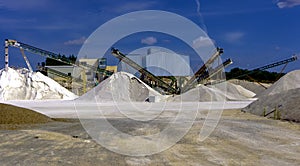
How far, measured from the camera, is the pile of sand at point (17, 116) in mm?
12422

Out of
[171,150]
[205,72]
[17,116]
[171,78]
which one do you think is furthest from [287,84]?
[171,150]

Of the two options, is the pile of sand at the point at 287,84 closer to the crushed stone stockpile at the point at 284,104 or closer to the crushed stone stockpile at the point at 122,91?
the crushed stone stockpile at the point at 284,104

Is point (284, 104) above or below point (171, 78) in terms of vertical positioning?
below

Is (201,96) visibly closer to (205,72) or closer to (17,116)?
(205,72)

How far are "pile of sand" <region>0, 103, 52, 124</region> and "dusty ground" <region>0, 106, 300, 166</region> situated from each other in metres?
2.76

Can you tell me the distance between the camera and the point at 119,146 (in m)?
7.80

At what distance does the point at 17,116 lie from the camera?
12.8m

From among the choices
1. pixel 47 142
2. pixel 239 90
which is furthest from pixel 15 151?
pixel 239 90

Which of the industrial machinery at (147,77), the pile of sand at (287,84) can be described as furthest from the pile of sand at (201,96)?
the pile of sand at (287,84)

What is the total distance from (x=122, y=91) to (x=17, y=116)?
762 inches

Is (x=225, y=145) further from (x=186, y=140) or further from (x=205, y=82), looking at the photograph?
(x=205, y=82)

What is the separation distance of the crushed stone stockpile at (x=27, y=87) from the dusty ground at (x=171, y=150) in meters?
25.0

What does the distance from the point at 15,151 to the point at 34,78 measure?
29.2 meters

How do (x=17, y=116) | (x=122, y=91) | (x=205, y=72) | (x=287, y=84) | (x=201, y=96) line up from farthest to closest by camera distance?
(x=205, y=72)
(x=122, y=91)
(x=201, y=96)
(x=287, y=84)
(x=17, y=116)
